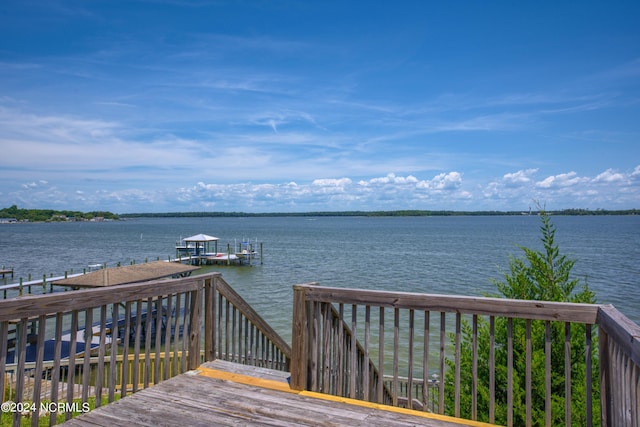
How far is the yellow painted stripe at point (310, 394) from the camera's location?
3.22m

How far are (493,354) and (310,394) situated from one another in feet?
5.27

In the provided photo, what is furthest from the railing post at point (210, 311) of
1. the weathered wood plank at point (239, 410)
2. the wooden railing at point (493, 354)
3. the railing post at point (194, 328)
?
the wooden railing at point (493, 354)

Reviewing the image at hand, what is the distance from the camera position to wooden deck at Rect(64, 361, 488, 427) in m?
3.15

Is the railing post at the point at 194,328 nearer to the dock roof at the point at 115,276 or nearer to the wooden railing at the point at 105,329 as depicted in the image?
the wooden railing at the point at 105,329

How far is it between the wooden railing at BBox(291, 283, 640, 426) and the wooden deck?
6.4 inches

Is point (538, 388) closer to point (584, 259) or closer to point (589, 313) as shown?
point (589, 313)

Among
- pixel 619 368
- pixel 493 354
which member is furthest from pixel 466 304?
pixel 619 368

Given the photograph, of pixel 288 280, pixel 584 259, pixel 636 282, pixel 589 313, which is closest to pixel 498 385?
pixel 589 313

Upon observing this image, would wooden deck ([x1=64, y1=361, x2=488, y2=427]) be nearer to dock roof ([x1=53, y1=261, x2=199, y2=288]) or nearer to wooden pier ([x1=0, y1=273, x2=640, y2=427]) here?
wooden pier ([x1=0, y1=273, x2=640, y2=427])

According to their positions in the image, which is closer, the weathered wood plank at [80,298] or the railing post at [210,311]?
the weathered wood plank at [80,298]

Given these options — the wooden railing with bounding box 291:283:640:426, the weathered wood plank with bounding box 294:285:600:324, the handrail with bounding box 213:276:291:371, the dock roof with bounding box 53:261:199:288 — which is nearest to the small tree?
the wooden railing with bounding box 291:283:640:426

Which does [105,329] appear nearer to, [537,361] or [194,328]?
[194,328]

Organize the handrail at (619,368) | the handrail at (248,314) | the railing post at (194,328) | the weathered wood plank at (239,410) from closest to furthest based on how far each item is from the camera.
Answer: the handrail at (619,368) < the weathered wood plank at (239,410) < the railing post at (194,328) < the handrail at (248,314)

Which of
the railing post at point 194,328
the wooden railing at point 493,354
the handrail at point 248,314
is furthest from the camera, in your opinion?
the handrail at point 248,314
